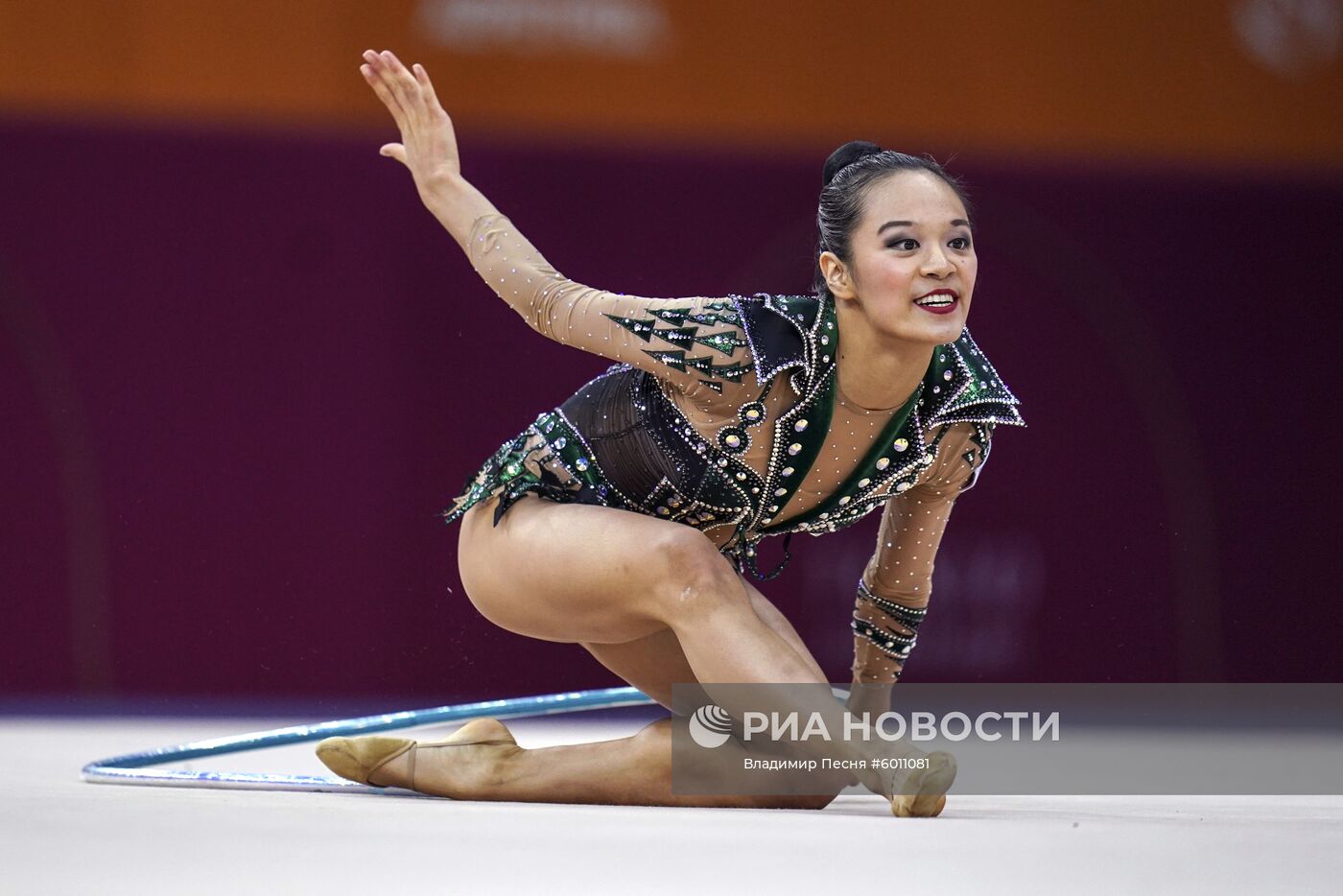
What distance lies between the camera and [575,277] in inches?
171

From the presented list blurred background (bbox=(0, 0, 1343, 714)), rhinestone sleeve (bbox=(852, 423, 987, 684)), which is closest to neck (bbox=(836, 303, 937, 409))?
rhinestone sleeve (bbox=(852, 423, 987, 684))

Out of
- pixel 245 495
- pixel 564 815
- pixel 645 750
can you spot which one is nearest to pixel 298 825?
pixel 564 815

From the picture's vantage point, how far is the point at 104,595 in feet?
13.8

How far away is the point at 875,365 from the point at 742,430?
208 millimetres

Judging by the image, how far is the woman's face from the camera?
2.17 m

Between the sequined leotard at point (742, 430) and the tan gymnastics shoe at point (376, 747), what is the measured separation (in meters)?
0.31

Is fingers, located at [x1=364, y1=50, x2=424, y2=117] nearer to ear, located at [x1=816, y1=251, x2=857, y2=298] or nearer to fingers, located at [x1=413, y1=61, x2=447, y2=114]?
fingers, located at [x1=413, y1=61, x2=447, y2=114]

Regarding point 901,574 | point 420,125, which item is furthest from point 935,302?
point 420,125

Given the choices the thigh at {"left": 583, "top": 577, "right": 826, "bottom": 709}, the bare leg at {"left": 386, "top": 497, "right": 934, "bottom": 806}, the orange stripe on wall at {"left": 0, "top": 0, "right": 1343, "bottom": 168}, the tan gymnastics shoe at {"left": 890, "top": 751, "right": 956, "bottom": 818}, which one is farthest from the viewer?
the orange stripe on wall at {"left": 0, "top": 0, "right": 1343, "bottom": 168}

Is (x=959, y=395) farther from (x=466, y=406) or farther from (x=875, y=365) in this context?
(x=466, y=406)

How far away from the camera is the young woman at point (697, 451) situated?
2160 mm

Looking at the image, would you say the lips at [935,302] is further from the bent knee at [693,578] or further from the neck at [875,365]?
the bent knee at [693,578]

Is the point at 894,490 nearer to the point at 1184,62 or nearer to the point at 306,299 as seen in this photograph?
the point at 306,299
